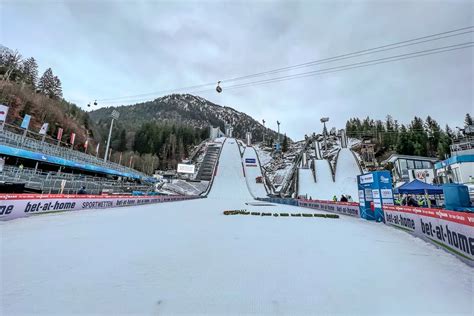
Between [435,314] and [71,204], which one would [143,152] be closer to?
[71,204]

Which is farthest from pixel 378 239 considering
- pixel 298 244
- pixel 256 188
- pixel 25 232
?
pixel 256 188

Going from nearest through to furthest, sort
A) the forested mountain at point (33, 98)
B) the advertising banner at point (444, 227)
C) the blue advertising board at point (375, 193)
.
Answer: the advertising banner at point (444, 227)
the blue advertising board at point (375, 193)
the forested mountain at point (33, 98)

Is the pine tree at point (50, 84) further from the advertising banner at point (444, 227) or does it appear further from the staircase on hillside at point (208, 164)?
the advertising banner at point (444, 227)

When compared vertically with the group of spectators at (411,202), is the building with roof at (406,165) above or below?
above

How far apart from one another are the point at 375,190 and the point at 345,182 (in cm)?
2175

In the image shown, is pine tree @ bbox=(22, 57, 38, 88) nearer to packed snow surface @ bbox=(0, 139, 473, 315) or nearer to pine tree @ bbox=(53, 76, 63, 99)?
pine tree @ bbox=(53, 76, 63, 99)

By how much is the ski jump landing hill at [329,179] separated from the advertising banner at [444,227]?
66.0 feet

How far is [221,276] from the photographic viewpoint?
2850mm

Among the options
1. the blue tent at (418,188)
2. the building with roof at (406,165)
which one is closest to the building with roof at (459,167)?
the building with roof at (406,165)

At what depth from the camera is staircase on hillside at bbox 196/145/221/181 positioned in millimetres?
38922

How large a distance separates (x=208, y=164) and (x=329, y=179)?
2270 cm

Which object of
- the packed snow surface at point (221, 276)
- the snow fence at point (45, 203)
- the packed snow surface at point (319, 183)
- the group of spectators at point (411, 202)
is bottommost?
the packed snow surface at point (221, 276)

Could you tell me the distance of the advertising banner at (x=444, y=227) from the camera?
369cm

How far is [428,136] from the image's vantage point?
62.0 m
